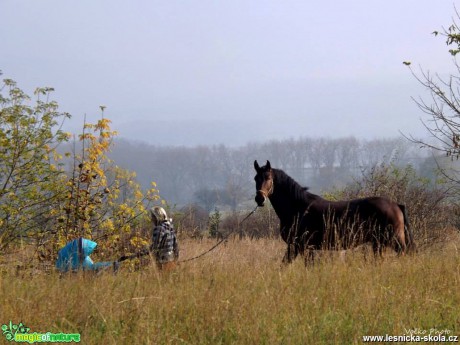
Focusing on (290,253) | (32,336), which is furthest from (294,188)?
(32,336)

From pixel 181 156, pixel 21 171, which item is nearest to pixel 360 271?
pixel 21 171

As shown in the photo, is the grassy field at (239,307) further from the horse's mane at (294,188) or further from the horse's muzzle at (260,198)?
the horse's mane at (294,188)

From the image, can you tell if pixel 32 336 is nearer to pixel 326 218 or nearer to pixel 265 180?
pixel 265 180

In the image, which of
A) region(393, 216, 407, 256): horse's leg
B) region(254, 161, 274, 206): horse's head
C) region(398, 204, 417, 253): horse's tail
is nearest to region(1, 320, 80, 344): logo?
region(254, 161, 274, 206): horse's head

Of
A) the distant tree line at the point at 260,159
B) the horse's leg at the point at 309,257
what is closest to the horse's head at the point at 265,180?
the horse's leg at the point at 309,257

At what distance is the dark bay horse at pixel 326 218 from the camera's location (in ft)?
26.2

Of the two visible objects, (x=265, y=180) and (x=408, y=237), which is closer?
(x=408, y=237)

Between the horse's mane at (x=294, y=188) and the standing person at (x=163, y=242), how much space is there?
218 cm

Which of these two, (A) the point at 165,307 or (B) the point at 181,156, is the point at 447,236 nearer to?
(A) the point at 165,307

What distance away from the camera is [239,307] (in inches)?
172

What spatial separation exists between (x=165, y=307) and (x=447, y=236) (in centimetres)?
999

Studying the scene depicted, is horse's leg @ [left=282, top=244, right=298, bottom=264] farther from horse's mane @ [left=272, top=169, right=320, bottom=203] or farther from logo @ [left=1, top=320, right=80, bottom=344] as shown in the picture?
logo @ [left=1, top=320, right=80, bottom=344]

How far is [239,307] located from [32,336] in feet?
5.42

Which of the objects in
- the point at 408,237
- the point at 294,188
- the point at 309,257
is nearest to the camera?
the point at 309,257
